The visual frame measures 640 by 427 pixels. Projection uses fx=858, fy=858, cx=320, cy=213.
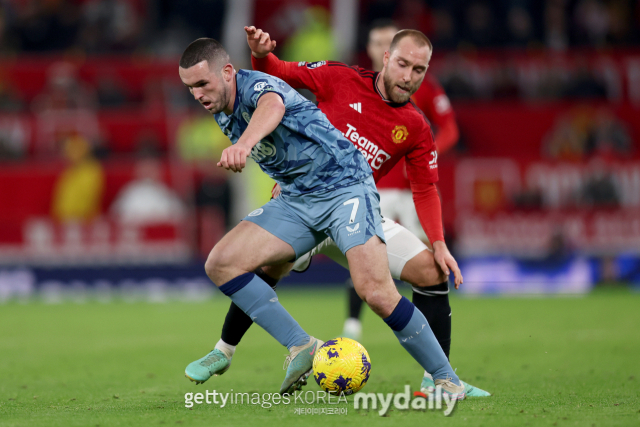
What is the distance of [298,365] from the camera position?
4852mm

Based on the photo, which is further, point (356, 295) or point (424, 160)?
point (356, 295)

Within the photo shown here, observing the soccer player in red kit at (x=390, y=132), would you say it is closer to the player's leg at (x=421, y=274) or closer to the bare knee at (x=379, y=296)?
the player's leg at (x=421, y=274)

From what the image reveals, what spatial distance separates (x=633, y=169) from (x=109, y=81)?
399 inches

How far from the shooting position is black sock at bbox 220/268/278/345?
539 cm

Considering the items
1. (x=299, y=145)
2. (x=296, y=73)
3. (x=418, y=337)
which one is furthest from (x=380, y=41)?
(x=418, y=337)

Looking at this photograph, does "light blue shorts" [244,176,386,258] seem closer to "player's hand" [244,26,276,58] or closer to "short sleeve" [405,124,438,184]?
"short sleeve" [405,124,438,184]

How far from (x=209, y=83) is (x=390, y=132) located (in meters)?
1.23

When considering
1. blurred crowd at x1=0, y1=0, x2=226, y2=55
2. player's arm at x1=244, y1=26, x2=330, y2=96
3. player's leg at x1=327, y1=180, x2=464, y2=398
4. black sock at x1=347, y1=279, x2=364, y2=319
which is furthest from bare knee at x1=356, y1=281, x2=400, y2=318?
blurred crowd at x1=0, y1=0, x2=226, y2=55

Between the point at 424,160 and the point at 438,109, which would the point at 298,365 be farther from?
the point at 438,109

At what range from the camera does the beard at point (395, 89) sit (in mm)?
5227

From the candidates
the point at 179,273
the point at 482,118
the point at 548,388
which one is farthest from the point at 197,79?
the point at 482,118

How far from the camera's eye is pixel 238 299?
4.94 metres

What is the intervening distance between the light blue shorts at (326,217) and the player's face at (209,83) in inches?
27.9

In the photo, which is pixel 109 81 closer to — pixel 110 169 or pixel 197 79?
pixel 110 169
